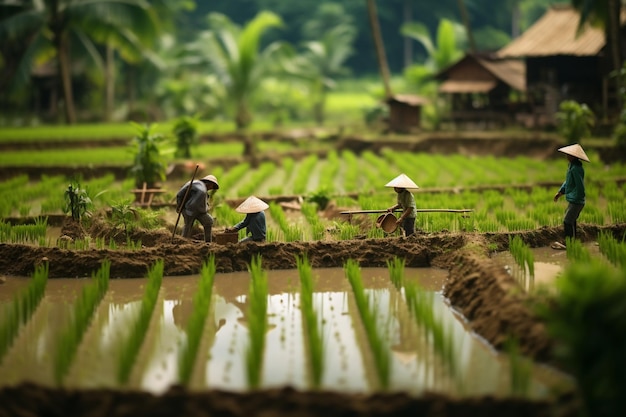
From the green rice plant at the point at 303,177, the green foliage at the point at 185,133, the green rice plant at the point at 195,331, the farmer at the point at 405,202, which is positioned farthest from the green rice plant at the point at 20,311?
the green foliage at the point at 185,133

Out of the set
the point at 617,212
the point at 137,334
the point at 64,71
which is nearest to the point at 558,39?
the point at 617,212

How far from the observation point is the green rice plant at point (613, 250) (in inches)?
272

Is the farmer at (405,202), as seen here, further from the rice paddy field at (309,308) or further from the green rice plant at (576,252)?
the green rice plant at (576,252)

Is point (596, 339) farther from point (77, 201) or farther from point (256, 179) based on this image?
point (256, 179)

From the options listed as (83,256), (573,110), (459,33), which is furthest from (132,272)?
(459,33)

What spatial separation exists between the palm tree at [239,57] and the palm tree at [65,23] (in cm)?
224

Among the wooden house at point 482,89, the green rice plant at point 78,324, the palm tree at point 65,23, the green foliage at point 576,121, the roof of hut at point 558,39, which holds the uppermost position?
the palm tree at point 65,23

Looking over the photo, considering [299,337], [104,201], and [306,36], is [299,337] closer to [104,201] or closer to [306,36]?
[104,201]

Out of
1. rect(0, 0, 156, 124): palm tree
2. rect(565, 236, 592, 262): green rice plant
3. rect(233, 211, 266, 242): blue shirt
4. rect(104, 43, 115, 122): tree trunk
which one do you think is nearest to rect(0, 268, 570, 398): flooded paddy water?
rect(233, 211, 266, 242): blue shirt

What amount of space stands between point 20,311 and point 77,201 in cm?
269

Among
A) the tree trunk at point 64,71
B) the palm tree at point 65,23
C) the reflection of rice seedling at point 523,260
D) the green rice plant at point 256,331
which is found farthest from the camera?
the tree trunk at point 64,71

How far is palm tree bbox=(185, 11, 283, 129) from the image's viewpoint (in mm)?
23750

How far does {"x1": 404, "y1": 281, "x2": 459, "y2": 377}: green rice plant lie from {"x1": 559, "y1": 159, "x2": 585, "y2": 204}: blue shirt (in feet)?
7.84

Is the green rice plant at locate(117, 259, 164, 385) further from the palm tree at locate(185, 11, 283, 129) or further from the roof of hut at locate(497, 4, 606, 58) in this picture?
the palm tree at locate(185, 11, 283, 129)
